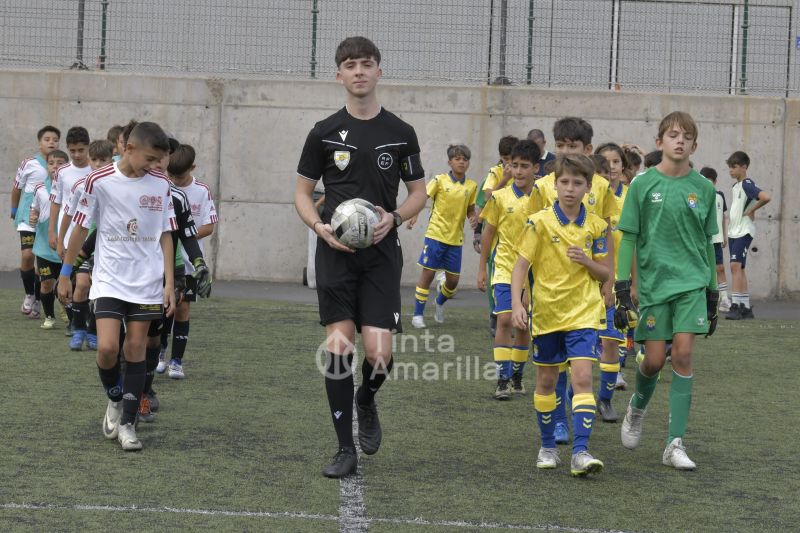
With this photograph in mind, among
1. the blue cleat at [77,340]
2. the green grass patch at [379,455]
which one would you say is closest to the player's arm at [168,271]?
the green grass patch at [379,455]

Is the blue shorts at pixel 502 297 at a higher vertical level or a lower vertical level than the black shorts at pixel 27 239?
lower

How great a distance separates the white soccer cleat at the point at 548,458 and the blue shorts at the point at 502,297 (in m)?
2.46

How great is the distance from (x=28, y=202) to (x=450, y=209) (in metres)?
4.68

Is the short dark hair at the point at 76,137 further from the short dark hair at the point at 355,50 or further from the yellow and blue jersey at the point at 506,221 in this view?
the short dark hair at the point at 355,50

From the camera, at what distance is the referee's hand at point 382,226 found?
6070mm

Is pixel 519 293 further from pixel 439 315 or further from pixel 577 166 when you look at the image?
pixel 439 315

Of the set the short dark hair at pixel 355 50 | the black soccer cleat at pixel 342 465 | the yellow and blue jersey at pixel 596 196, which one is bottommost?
the black soccer cleat at pixel 342 465

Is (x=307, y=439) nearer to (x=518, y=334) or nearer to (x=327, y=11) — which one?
(x=518, y=334)

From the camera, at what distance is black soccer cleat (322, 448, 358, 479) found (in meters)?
6.15

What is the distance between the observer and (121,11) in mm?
18297

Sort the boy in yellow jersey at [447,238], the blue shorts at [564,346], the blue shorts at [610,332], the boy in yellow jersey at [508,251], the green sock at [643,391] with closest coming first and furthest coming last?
the blue shorts at [564,346]
the green sock at [643,391]
the blue shorts at [610,332]
the boy in yellow jersey at [508,251]
the boy in yellow jersey at [447,238]

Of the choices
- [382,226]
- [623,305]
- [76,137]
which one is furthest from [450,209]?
[382,226]

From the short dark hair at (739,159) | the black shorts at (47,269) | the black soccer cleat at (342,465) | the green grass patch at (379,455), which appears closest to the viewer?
the green grass patch at (379,455)

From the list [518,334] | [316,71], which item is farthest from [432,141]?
[518,334]
